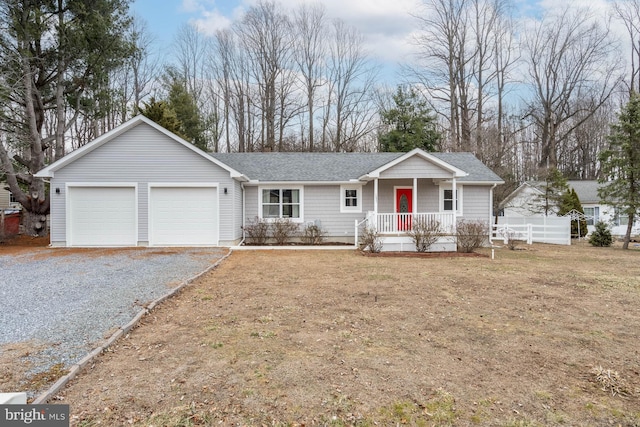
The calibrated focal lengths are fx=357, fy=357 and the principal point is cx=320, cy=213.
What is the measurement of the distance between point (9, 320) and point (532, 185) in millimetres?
28689

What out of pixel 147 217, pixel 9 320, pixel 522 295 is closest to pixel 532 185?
pixel 522 295

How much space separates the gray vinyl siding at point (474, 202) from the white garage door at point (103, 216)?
13042 millimetres

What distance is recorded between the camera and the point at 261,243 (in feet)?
46.8

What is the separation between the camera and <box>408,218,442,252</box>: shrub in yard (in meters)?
12.1

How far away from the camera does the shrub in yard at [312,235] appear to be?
14359 millimetres

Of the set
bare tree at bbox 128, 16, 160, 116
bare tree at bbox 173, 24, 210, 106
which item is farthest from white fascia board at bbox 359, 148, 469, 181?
bare tree at bbox 128, 16, 160, 116

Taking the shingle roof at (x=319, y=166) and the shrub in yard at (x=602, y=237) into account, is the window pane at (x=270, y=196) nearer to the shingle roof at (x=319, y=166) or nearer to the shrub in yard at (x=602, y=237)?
the shingle roof at (x=319, y=166)

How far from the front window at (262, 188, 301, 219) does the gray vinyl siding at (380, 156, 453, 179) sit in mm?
4036

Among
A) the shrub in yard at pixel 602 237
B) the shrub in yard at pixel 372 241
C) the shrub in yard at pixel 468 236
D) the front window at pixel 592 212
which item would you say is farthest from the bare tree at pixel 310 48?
the front window at pixel 592 212

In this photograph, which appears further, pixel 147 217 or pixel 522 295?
pixel 147 217

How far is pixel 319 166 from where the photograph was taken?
15945 millimetres

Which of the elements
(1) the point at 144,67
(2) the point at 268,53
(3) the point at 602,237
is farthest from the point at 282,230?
(1) the point at 144,67

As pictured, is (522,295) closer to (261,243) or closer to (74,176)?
(261,243)

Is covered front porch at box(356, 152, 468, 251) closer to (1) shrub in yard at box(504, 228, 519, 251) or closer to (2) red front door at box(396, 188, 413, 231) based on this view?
(2) red front door at box(396, 188, 413, 231)
